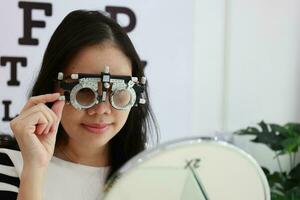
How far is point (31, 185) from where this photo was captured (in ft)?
1.99

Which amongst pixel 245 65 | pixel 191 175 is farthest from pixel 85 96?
pixel 245 65

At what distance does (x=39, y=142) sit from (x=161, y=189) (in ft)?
0.78

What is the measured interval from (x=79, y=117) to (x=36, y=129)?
0.26 feet

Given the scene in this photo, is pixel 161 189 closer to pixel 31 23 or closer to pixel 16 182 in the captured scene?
pixel 16 182

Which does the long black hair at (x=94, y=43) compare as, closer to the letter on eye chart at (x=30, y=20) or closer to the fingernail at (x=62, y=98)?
the fingernail at (x=62, y=98)

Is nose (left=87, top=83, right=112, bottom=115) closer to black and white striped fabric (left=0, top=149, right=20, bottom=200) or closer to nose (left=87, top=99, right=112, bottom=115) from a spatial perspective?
nose (left=87, top=99, right=112, bottom=115)

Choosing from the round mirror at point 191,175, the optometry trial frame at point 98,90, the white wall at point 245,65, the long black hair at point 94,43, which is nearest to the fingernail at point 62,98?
the optometry trial frame at point 98,90

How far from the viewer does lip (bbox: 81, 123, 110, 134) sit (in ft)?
2.23

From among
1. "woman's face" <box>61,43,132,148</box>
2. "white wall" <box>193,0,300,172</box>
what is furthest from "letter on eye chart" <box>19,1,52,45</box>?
"woman's face" <box>61,43,132,148</box>

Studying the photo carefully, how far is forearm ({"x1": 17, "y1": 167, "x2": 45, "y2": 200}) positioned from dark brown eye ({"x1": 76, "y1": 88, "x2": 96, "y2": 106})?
0.35ft

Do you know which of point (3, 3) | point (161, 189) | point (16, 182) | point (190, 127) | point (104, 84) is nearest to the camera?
point (161, 189)

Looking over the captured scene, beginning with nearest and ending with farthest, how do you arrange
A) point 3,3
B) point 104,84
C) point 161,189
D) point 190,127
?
point 161,189, point 104,84, point 3,3, point 190,127

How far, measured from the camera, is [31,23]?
160 centimetres

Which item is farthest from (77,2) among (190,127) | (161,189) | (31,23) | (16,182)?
(161,189)
